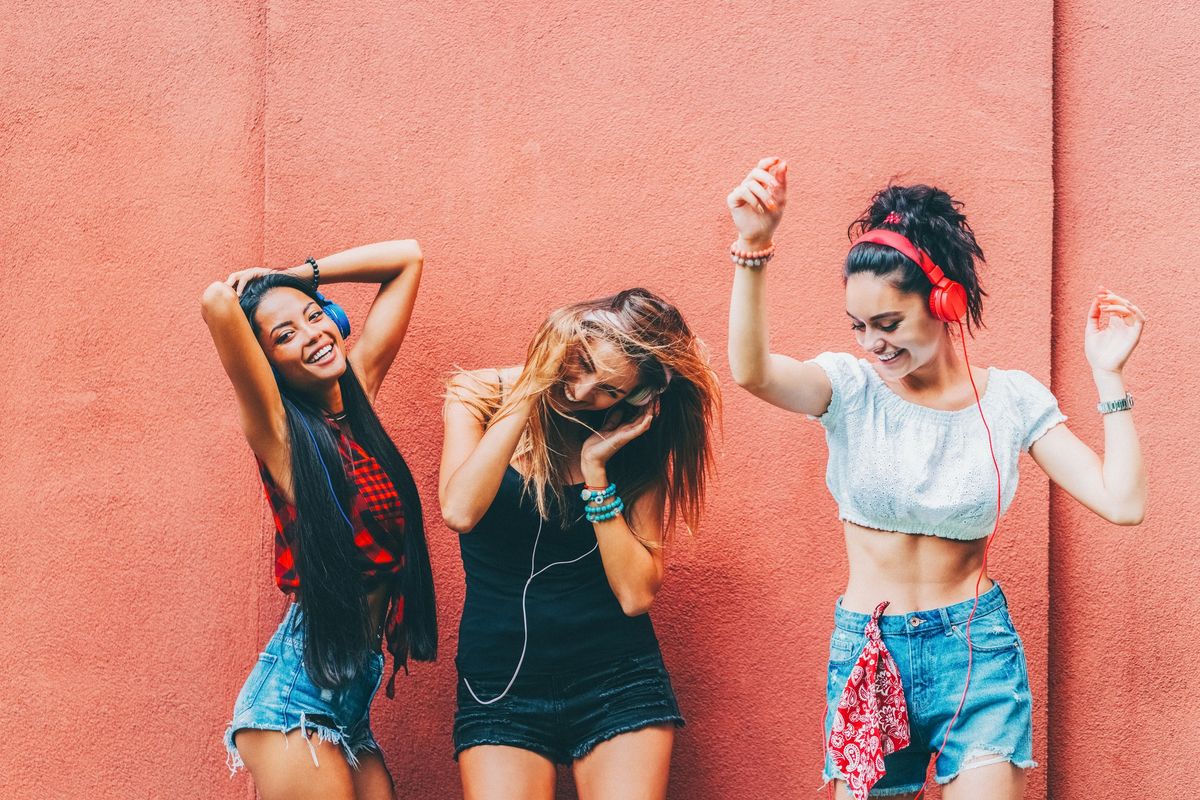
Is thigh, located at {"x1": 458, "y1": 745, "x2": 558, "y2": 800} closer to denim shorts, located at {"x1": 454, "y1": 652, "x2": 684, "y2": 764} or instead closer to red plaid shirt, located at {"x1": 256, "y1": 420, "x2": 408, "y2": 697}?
denim shorts, located at {"x1": 454, "y1": 652, "x2": 684, "y2": 764}

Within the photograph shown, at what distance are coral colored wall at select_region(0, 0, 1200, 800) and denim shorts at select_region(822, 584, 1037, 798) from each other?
2.65 feet

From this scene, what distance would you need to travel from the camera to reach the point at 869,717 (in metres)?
2.53

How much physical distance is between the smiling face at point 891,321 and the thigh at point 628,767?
44.5 inches

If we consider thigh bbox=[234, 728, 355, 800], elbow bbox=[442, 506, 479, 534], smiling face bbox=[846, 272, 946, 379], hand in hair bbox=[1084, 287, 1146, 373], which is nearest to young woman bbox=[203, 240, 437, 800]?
thigh bbox=[234, 728, 355, 800]

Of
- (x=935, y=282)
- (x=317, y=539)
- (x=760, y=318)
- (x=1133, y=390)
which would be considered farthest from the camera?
(x=1133, y=390)

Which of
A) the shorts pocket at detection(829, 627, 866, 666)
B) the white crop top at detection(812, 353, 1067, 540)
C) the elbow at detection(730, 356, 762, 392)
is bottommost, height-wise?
the shorts pocket at detection(829, 627, 866, 666)

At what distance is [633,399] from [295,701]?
3.72 ft

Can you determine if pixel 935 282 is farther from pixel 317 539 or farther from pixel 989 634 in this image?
pixel 317 539

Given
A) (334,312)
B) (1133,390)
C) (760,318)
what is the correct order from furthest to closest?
(1133,390) → (334,312) → (760,318)

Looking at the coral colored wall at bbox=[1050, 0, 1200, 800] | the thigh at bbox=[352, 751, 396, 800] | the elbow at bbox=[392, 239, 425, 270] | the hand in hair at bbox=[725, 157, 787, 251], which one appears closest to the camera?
the hand in hair at bbox=[725, 157, 787, 251]

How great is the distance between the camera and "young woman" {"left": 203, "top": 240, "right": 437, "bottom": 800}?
2.71m

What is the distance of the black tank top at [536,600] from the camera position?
2879 millimetres

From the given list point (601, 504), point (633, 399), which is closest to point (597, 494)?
point (601, 504)

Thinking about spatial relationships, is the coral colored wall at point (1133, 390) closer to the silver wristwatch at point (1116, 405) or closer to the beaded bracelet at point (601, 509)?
the silver wristwatch at point (1116, 405)
